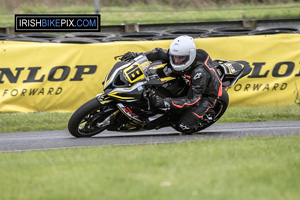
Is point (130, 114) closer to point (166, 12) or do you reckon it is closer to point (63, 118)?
point (63, 118)

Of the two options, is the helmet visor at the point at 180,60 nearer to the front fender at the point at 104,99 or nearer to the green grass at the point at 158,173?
the front fender at the point at 104,99

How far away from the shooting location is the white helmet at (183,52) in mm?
7812

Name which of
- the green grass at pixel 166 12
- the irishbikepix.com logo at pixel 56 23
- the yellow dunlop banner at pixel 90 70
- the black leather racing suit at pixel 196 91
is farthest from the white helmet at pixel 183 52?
the green grass at pixel 166 12

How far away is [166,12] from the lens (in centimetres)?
2069

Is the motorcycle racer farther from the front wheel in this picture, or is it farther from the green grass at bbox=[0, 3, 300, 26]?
the green grass at bbox=[0, 3, 300, 26]

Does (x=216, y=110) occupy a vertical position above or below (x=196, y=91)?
below

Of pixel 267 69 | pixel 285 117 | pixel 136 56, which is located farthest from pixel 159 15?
pixel 136 56

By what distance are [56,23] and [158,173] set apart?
12021 mm

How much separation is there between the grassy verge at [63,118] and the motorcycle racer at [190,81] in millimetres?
1929

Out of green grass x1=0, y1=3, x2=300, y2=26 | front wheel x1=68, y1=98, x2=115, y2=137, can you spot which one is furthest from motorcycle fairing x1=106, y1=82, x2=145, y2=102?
green grass x1=0, y1=3, x2=300, y2=26

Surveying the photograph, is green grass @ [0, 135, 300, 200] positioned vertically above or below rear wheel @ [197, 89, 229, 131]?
above

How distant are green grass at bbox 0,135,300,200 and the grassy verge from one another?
2.74 metres

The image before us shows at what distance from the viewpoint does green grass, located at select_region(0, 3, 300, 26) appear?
1972cm

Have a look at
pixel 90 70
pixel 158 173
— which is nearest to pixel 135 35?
pixel 90 70
